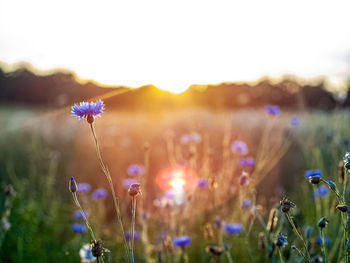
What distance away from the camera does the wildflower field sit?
1.57 meters

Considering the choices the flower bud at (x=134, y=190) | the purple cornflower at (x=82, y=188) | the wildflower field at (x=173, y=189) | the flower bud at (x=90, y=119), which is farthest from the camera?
the purple cornflower at (x=82, y=188)

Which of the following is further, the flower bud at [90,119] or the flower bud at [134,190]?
the flower bud at [90,119]

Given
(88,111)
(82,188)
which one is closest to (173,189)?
(82,188)

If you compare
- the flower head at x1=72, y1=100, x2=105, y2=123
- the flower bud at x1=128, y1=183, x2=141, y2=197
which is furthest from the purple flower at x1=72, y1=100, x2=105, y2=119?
the flower bud at x1=128, y1=183, x2=141, y2=197

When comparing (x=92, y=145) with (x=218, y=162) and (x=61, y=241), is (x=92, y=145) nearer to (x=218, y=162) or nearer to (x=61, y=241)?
(x=218, y=162)

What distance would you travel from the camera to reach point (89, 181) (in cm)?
483

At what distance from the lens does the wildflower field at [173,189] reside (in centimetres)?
157

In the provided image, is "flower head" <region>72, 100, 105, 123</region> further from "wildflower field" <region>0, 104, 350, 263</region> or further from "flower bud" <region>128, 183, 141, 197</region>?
"flower bud" <region>128, 183, 141, 197</region>

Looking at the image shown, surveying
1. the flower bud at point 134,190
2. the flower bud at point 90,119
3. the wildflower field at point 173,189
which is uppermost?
the flower bud at point 90,119

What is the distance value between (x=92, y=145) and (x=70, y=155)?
36cm

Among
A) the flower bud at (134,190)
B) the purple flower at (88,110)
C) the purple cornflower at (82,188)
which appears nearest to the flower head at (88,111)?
the purple flower at (88,110)

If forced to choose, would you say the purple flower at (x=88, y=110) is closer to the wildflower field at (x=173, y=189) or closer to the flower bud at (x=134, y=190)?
the wildflower field at (x=173, y=189)

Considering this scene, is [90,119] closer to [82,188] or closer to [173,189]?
[173,189]

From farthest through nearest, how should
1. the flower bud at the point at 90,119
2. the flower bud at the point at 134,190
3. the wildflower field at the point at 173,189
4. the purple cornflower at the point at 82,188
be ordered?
the purple cornflower at the point at 82,188 → the wildflower field at the point at 173,189 → the flower bud at the point at 90,119 → the flower bud at the point at 134,190
